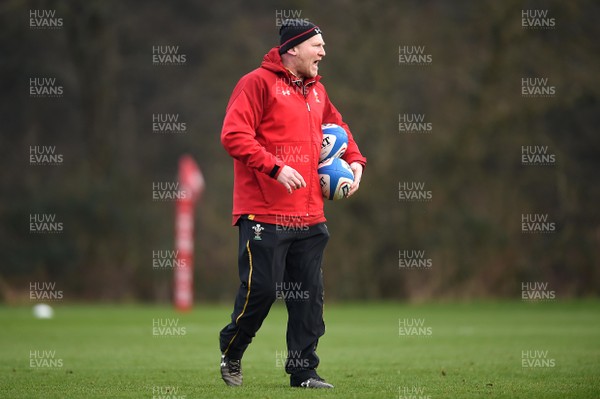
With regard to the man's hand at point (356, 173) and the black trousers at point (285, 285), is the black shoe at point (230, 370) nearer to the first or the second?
the black trousers at point (285, 285)

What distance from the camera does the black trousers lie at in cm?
695

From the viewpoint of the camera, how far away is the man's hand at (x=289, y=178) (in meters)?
6.73

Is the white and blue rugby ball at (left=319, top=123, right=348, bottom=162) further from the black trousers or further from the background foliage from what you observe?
the background foliage

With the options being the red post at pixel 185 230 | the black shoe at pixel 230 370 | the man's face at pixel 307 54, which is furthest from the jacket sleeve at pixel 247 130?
the red post at pixel 185 230

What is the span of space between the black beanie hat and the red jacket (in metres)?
0.11

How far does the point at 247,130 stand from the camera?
6883mm

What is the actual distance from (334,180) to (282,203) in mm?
410

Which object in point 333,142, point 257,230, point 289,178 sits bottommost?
point 257,230

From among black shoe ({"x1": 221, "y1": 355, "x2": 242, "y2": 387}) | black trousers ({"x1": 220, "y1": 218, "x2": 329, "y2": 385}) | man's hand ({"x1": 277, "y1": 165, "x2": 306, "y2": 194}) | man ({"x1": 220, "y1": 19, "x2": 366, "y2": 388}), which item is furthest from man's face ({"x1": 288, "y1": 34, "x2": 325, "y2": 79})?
black shoe ({"x1": 221, "y1": 355, "x2": 242, "y2": 387})

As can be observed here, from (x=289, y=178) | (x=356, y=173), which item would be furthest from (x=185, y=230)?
(x=289, y=178)

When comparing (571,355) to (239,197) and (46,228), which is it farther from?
(46,228)

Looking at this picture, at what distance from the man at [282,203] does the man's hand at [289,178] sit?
60 mm

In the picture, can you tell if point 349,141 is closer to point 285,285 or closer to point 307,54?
point 307,54

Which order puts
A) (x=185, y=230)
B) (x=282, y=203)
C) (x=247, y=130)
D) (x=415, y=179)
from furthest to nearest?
1. (x=415, y=179)
2. (x=185, y=230)
3. (x=282, y=203)
4. (x=247, y=130)
